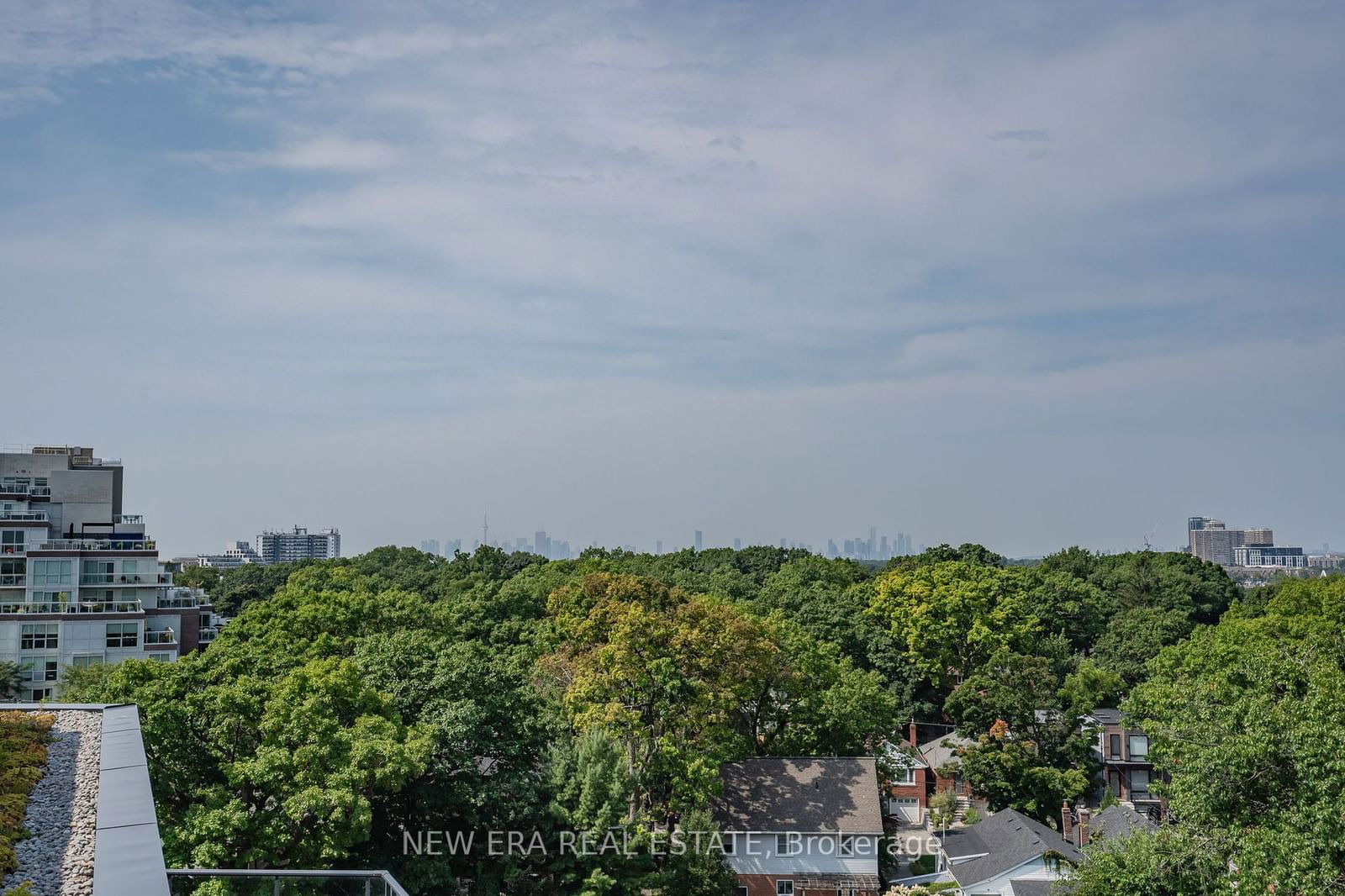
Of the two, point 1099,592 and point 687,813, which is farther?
point 1099,592

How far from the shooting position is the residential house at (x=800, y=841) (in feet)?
99.2

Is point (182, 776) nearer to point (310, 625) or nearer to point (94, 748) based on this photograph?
point (94, 748)

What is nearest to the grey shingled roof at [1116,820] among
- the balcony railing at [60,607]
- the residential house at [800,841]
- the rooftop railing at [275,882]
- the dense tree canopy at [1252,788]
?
the residential house at [800,841]

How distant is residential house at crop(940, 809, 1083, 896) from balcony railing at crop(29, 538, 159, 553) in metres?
33.5

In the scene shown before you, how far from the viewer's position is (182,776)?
1952 centimetres

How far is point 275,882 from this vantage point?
8898 mm

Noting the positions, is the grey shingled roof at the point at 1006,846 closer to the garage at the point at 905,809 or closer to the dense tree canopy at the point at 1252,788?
the garage at the point at 905,809

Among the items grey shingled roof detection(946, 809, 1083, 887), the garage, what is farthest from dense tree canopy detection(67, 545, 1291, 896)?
grey shingled roof detection(946, 809, 1083, 887)

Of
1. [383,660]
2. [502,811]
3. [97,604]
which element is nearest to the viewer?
[502,811]

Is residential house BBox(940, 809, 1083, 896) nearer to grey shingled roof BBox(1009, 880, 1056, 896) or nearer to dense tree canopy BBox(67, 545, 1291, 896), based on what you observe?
grey shingled roof BBox(1009, 880, 1056, 896)

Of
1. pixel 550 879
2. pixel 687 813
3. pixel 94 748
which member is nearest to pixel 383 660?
pixel 550 879

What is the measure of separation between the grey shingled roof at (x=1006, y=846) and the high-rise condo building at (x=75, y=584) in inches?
1169

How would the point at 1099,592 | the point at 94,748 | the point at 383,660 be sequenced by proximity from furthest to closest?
the point at 1099,592 → the point at 383,660 → the point at 94,748

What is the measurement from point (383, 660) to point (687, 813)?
8.39m
